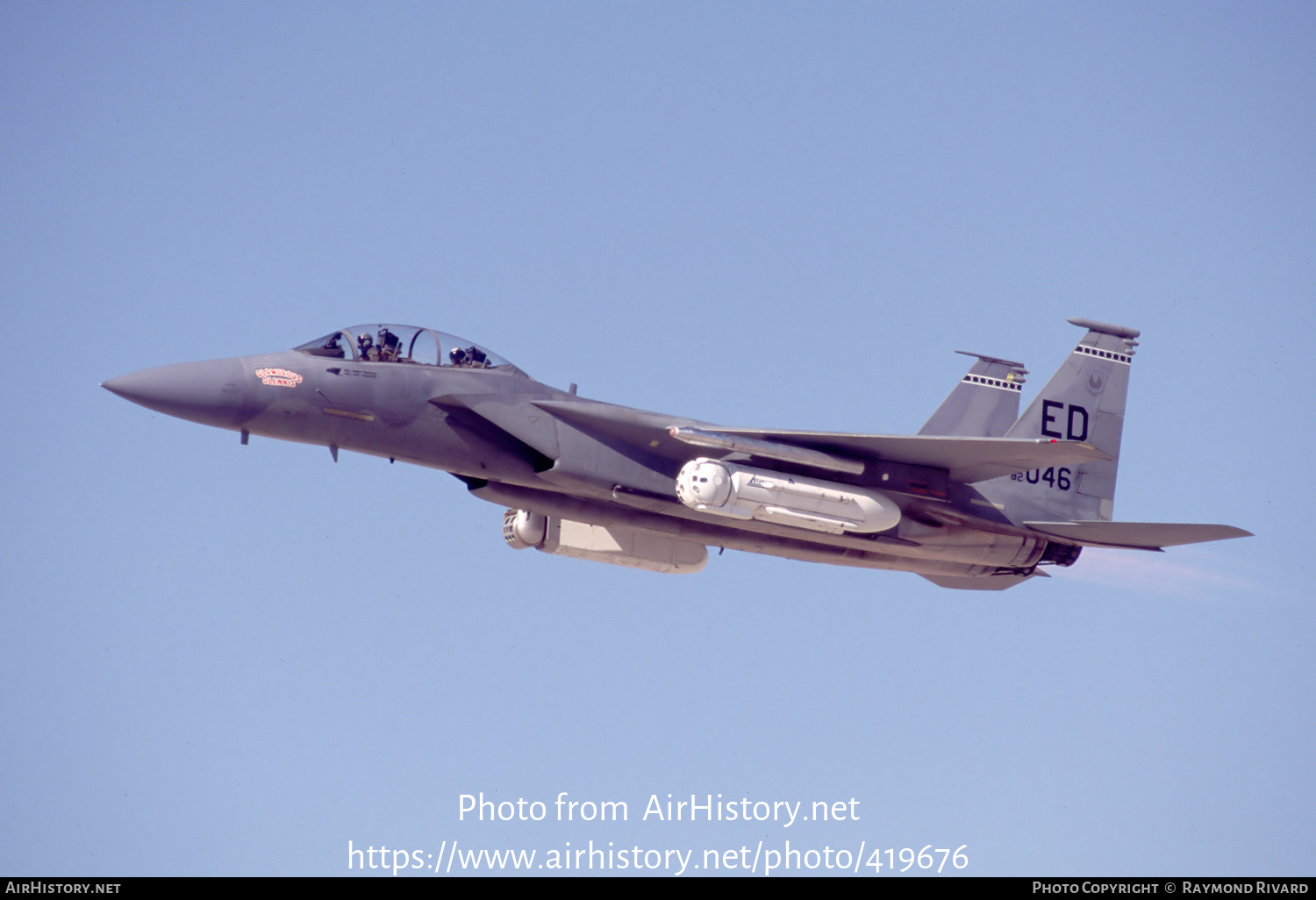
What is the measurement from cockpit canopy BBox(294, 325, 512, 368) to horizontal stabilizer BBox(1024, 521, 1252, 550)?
8001mm

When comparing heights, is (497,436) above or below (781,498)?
above

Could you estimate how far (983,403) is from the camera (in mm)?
22672

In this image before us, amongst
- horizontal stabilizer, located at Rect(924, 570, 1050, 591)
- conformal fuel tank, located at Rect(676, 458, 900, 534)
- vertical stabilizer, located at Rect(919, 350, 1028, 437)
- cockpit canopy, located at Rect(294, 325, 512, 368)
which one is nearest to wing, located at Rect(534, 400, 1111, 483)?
conformal fuel tank, located at Rect(676, 458, 900, 534)

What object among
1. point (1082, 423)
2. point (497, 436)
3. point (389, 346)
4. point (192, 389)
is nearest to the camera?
point (192, 389)

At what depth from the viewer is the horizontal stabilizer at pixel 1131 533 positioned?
19859 mm

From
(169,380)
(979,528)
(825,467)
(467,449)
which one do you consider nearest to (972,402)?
(979,528)

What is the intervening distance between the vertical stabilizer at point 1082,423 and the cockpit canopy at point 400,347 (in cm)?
747

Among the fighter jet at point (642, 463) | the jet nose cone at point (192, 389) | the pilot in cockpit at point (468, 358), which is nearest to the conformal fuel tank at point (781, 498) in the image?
the fighter jet at point (642, 463)

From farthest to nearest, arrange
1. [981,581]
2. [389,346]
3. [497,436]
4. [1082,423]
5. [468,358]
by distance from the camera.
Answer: [1082,423]
[981,581]
[468,358]
[497,436]
[389,346]

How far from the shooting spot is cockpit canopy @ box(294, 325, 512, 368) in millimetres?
18016

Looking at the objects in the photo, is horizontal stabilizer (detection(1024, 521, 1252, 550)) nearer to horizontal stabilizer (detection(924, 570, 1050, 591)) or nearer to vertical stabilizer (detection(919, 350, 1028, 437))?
horizontal stabilizer (detection(924, 570, 1050, 591))

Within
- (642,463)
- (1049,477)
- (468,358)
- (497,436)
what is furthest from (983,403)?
(468,358)

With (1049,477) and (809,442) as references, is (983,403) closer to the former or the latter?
(1049,477)

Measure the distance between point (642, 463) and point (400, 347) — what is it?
129 inches
